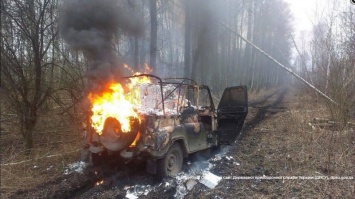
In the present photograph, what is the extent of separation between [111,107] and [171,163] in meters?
1.66

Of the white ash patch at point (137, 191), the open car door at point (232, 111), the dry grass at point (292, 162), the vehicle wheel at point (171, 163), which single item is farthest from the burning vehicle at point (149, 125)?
the open car door at point (232, 111)

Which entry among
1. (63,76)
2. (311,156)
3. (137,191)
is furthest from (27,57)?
(311,156)

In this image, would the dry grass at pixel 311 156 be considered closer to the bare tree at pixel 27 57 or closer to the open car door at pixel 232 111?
the open car door at pixel 232 111

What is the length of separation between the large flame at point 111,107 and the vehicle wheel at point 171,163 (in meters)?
0.94

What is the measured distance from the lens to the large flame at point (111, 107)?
5637 millimetres

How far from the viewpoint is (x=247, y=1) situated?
2575 cm

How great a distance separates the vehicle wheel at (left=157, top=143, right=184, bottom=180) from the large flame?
935 millimetres

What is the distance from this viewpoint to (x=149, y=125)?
5.61 m

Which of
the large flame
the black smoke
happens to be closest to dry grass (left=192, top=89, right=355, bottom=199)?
the large flame

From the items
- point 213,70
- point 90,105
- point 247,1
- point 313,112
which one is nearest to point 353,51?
point 313,112

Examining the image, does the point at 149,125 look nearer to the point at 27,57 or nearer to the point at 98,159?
the point at 98,159

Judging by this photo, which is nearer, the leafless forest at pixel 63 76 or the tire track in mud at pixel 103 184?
the tire track in mud at pixel 103 184

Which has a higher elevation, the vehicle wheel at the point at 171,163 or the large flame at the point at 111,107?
the large flame at the point at 111,107

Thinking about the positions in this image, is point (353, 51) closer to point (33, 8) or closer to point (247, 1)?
point (33, 8)
